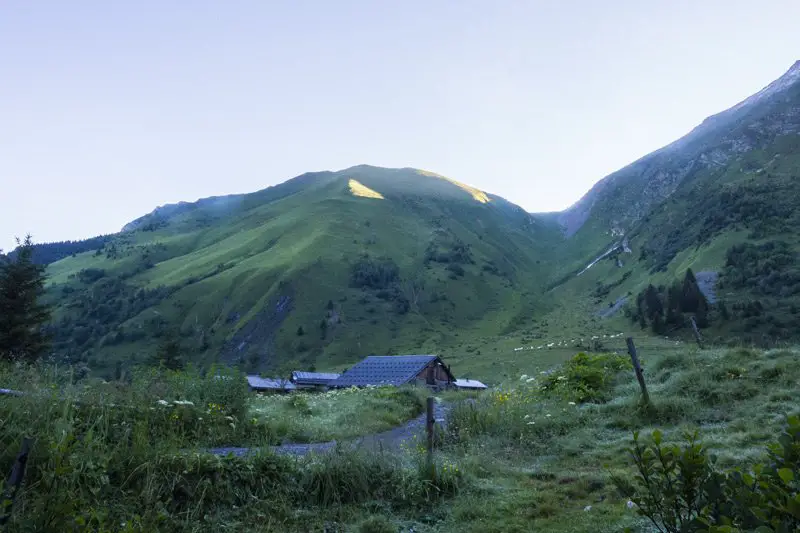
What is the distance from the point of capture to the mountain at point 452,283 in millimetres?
83125

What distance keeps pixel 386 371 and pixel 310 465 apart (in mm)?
41365

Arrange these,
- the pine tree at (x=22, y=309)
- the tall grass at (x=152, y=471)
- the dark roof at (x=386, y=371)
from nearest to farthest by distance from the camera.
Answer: the tall grass at (x=152, y=471) → the pine tree at (x=22, y=309) → the dark roof at (x=386, y=371)

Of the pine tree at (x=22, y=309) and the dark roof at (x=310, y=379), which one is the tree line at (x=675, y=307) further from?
the pine tree at (x=22, y=309)

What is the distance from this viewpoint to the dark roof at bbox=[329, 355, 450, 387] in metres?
46.1

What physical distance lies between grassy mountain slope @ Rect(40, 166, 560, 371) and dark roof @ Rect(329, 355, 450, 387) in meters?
43.9

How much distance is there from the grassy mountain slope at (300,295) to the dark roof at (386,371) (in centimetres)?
4391

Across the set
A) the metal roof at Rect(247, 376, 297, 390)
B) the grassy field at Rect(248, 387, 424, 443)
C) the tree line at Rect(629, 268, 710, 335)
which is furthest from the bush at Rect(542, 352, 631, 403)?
the tree line at Rect(629, 268, 710, 335)

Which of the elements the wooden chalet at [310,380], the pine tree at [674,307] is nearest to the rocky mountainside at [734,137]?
the pine tree at [674,307]

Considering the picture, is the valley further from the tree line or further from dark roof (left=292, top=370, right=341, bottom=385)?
dark roof (left=292, top=370, right=341, bottom=385)

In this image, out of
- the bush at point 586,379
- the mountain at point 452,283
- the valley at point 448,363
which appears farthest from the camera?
the mountain at point 452,283

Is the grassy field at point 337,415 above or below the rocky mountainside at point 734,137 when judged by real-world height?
below

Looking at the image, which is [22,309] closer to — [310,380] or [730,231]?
[310,380]

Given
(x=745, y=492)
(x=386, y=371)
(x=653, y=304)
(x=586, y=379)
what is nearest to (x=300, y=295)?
(x=386, y=371)

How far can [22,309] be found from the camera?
1277 inches
